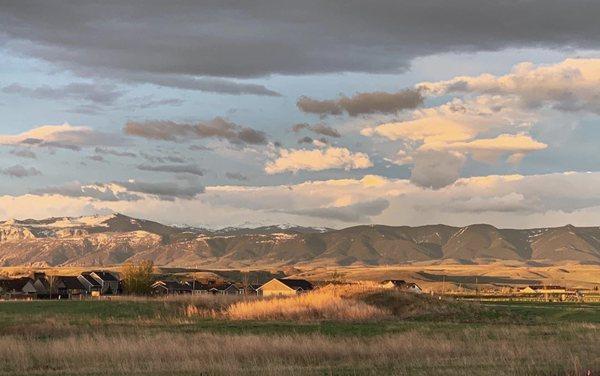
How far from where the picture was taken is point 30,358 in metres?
30.5

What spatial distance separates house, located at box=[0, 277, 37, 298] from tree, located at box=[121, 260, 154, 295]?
787 inches

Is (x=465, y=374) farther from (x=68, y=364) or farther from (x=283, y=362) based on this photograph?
(x=68, y=364)

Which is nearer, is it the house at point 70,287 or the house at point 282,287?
the house at point 282,287

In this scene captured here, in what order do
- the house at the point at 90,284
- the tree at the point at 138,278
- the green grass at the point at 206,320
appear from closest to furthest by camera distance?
the green grass at the point at 206,320
the tree at the point at 138,278
the house at the point at 90,284

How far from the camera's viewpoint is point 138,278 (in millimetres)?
141750

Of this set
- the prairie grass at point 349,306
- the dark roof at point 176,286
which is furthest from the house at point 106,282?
the prairie grass at point 349,306

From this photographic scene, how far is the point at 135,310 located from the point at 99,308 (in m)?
5.21

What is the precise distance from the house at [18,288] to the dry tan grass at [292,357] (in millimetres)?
118599

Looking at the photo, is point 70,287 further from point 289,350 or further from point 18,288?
point 289,350

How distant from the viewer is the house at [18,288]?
149 m

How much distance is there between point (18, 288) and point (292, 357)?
5302 inches

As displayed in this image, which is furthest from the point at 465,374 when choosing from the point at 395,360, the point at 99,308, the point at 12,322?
the point at 99,308

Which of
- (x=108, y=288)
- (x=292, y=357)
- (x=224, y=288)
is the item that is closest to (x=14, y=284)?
(x=108, y=288)

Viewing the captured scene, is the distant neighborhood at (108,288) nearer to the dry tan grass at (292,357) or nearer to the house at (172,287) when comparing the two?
the house at (172,287)
